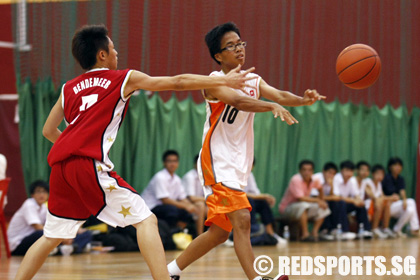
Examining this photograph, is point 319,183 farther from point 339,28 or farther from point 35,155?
point 35,155

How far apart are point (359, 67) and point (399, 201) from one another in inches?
330

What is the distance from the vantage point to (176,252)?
9.58 m

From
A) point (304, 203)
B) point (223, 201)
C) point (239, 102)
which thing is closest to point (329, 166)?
point (304, 203)

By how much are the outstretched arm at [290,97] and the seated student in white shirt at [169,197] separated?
5.05m

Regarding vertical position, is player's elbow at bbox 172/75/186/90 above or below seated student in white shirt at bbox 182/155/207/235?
above

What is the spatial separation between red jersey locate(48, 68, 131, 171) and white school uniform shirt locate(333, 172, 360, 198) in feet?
28.5

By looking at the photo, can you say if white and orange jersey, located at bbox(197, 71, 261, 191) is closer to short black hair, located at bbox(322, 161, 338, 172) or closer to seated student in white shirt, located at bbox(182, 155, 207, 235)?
seated student in white shirt, located at bbox(182, 155, 207, 235)

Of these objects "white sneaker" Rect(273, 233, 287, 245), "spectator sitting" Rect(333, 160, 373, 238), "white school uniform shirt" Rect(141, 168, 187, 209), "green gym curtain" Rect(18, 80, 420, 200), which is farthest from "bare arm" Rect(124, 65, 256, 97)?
"spectator sitting" Rect(333, 160, 373, 238)

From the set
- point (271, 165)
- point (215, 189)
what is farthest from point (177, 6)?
point (215, 189)

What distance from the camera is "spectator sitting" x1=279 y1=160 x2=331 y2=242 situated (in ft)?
39.1

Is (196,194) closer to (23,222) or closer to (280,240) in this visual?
(280,240)

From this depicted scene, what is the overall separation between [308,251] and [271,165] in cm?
327

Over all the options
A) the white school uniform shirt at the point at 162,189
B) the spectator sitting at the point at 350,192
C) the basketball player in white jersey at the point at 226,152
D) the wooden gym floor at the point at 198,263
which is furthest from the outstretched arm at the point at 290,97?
the spectator sitting at the point at 350,192

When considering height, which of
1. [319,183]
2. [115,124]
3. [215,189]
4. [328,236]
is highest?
[115,124]
